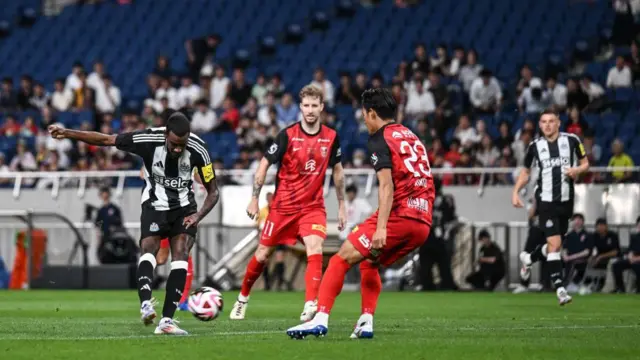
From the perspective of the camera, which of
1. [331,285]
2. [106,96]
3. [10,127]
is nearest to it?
[331,285]

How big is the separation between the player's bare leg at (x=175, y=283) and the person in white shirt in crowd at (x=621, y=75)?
1592 cm

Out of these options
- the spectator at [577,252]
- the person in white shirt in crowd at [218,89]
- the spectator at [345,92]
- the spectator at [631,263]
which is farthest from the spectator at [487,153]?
the person in white shirt in crowd at [218,89]

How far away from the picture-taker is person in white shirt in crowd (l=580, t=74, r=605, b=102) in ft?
81.4

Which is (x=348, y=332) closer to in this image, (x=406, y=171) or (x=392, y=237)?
(x=392, y=237)

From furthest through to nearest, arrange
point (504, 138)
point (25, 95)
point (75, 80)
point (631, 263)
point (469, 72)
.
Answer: point (25, 95), point (75, 80), point (469, 72), point (504, 138), point (631, 263)

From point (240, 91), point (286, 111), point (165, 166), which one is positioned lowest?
point (165, 166)

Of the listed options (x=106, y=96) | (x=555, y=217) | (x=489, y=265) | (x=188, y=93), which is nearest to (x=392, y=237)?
(x=555, y=217)

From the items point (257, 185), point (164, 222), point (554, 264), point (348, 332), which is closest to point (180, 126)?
point (164, 222)

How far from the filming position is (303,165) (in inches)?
528

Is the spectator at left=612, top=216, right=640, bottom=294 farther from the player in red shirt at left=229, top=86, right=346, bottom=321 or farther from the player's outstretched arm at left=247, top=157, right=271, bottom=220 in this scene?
the player's outstretched arm at left=247, top=157, right=271, bottom=220

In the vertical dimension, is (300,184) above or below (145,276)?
above

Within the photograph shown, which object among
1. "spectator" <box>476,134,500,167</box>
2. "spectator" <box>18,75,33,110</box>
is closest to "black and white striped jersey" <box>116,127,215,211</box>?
"spectator" <box>476,134,500,167</box>

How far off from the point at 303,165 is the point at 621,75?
13.4 metres

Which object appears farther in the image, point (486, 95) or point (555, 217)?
point (486, 95)
